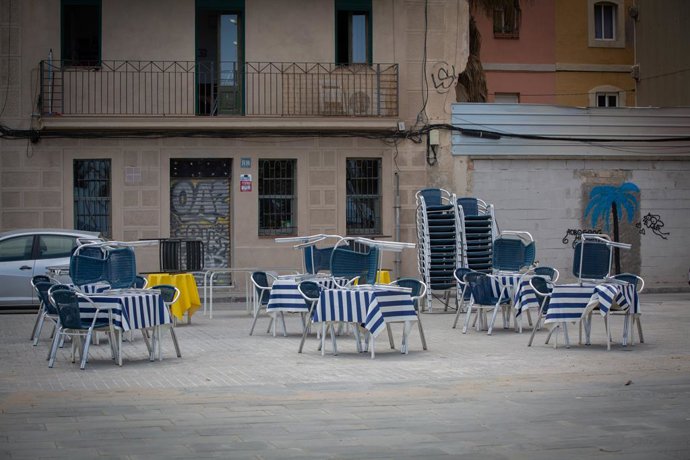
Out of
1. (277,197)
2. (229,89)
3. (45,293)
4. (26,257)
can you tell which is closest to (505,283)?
(45,293)

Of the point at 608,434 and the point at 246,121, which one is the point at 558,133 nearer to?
the point at 246,121

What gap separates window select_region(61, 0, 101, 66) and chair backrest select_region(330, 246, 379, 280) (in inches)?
572

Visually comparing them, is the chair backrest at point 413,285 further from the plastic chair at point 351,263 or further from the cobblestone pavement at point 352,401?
the cobblestone pavement at point 352,401

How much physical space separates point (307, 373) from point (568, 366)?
315cm

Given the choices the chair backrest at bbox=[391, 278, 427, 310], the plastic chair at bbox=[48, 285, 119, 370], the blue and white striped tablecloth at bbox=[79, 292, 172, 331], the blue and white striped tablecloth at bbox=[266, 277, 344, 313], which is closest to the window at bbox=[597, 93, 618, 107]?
the blue and white striped tablecloth at bbox=[266, 277, 344, 313]

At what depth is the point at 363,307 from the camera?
1452 cm

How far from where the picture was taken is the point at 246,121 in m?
28.3

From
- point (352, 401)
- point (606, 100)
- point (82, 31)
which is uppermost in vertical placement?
point (82, 31)

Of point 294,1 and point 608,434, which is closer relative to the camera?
point 608,434

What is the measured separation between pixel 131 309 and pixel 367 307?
2.98m

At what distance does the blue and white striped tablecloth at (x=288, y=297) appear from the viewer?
55.1 ft

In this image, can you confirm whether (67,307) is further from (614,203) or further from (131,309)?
(614,203)

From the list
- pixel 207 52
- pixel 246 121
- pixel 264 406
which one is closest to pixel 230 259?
pixel 246 121

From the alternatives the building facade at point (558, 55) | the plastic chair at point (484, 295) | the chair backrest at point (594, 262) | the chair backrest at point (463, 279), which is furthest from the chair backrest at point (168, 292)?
the building facade at point (558, 55)
